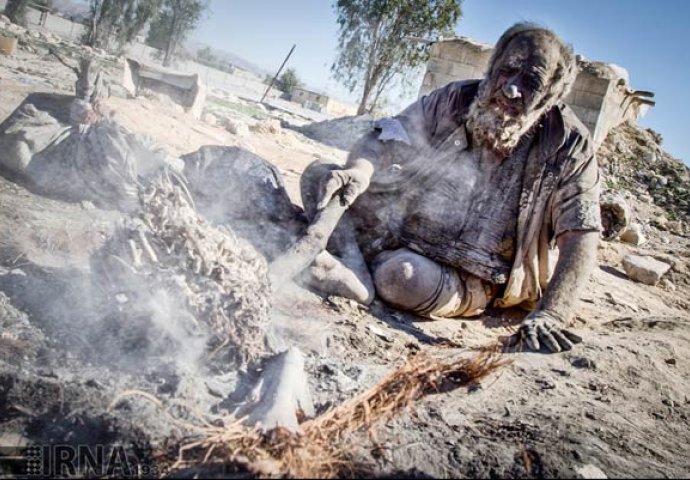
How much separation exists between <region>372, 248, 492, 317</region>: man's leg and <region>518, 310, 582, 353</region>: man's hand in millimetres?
652

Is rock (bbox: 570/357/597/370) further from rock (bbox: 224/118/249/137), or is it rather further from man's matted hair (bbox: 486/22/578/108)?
rock (bbox: 224/118/249/137)

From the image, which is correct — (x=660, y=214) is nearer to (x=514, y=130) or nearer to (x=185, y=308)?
(x=514, y=130)

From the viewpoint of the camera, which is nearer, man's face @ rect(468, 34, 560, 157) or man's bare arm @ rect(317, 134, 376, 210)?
man's bare arm @ rect(317, 134, 376, 210)

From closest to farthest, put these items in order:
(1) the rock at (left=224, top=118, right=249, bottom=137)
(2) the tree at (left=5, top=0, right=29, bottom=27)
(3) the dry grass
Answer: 1. (3) the dry grass
2. (1) the rock at (left=224, top=118, right=249, bottom=137)
3. (2) the tree at (left=5, top=0, right=29, bottom=27)

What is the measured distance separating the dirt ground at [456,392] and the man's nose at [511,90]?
1.74 meters

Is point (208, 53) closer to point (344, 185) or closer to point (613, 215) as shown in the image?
point (344, 185)

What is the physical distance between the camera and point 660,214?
845 cm

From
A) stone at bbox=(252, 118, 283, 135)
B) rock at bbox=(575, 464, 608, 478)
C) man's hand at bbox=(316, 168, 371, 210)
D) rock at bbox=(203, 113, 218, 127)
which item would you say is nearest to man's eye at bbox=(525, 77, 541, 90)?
man's hand at bbox=(316, 168, 371, 210)

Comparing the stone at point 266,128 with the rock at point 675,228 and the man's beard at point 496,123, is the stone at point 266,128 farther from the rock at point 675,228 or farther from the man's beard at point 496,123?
the rock at point 675,228

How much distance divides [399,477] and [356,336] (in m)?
1.25

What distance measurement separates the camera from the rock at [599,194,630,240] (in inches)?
258

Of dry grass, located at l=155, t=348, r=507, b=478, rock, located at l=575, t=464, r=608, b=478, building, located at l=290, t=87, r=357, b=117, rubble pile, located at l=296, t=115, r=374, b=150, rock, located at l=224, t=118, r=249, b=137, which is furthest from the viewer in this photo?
building, located at l=290, t=87, r=357, b=117

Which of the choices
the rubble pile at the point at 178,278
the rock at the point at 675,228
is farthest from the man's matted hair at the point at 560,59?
the rock at the point at 675,228

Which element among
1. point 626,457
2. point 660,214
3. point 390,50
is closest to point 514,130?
point 626,457
